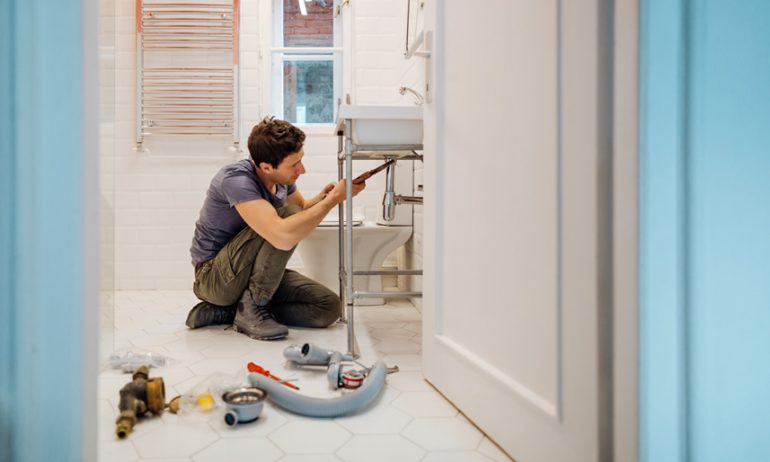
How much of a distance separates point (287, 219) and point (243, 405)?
0.81 meters

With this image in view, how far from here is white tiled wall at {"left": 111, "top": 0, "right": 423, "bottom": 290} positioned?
3061mm

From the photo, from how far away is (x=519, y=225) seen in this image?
945mm

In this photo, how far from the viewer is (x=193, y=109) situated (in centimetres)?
308

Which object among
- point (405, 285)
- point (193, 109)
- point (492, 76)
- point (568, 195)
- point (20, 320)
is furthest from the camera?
point (193, 109)

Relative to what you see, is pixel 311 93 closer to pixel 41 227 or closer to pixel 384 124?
pixel 384 124

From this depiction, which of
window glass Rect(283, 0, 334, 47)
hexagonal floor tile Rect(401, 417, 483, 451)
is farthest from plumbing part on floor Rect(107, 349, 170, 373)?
window glass Rect(283, 0, 334, 47)

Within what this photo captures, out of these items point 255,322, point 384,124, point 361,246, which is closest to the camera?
point 384,124

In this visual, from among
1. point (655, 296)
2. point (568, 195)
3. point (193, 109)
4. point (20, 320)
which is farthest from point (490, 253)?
point (193, 109)

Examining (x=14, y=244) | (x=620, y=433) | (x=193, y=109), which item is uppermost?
(x=193, y=109)

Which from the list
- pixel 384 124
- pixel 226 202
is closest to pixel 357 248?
pixel 226 202

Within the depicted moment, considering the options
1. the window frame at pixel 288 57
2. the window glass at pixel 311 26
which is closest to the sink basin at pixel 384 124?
the window frame at pixel 288 57

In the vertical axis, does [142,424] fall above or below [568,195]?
below

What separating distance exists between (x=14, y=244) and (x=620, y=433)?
0.80 meters

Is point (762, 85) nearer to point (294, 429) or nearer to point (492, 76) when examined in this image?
point (492, 76)
